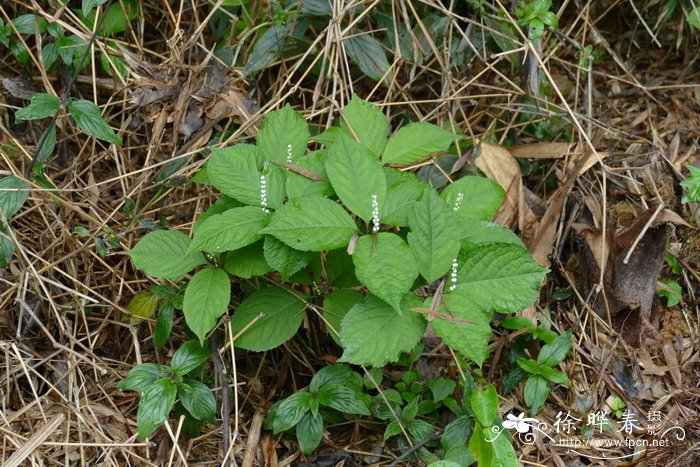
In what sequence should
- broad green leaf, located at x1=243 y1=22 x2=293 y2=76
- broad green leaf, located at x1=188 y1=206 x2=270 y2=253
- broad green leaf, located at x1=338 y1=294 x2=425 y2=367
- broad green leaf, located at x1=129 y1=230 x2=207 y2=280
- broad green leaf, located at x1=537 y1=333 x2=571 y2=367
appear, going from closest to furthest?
1. broad green leaf, located at x1=338 y1=294 x2=425 y2=367
2. broad green leaf, located at x1=188 y1=206 x2=270 y2=253
3. broad green leaf, located at x1=129 y1=230 x2=207 y2=280
4. broad green leaf, located at x1=537 y1=333 x2=571 y2=367
5. broad green leaf, located at x1=243 y1=22 x2=293 y2=76

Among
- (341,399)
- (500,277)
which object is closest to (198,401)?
(341,399)

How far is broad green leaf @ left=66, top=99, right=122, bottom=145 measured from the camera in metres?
1.72

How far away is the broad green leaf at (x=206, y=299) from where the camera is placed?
1.47m

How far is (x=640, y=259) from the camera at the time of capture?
6.38 feet

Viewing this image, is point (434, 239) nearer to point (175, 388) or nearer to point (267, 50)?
point (175, 388)

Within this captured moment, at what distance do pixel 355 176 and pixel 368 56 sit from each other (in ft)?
2.75

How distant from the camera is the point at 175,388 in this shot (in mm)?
1528

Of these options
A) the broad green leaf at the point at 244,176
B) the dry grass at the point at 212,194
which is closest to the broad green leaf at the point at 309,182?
the broad green leaf at the point at 244,176

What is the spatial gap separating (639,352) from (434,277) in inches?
33.7

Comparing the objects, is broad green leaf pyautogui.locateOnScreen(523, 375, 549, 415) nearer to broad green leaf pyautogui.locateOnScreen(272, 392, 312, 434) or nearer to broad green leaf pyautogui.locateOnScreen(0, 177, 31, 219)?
broad green leaf pyautogui.locateOnScreen(272, 392, 312, 434)

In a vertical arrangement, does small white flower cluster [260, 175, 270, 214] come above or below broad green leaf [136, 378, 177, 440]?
above

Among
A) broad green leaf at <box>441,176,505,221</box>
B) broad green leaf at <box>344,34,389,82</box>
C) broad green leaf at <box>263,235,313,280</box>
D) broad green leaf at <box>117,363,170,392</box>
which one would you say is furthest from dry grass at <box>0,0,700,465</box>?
broad green leaf at <box>441,176,505,221</box>

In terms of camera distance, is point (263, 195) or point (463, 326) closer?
point (463, 326)

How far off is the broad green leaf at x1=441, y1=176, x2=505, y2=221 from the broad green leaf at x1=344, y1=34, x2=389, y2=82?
671 mm
